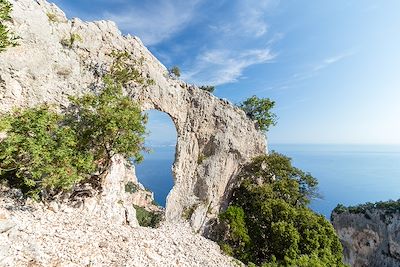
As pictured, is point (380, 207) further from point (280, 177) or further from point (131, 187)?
point (131, 187)

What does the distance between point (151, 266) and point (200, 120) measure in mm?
16937

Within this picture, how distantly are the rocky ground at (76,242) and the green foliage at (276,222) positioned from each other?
5.78m

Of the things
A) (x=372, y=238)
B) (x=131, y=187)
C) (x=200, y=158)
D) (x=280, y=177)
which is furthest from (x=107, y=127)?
(x=372, y=238)

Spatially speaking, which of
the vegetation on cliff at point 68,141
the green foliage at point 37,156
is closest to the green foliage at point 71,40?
the vegetation on cliff at point 68,141

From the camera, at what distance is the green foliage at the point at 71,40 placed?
22858 mm

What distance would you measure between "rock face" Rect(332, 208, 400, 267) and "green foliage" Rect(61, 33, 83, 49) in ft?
150

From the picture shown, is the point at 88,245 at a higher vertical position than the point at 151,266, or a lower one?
higher

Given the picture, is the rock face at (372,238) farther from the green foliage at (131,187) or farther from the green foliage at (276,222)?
the green foliage at (131,187)

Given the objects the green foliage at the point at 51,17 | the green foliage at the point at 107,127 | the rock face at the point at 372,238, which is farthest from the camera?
the rock face at the point at 372,238

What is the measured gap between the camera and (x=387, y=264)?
38.1 m

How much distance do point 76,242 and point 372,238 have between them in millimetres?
43873

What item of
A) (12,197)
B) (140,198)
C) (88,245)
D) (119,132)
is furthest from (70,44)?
(140,198)

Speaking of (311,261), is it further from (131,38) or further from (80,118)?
(131,38)

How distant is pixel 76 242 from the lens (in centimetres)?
1278
